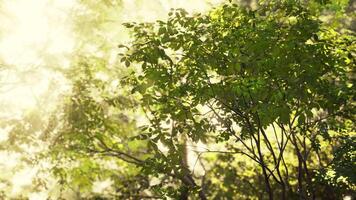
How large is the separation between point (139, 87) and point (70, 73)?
4988mm

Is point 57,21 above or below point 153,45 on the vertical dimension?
above

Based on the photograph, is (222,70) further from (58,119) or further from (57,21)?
(57,21)

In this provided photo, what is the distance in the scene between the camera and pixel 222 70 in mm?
5457

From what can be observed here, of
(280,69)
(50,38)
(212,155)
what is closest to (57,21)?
(50,38)

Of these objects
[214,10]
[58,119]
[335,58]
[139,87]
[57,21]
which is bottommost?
[139,87]

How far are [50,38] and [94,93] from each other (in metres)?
2.62

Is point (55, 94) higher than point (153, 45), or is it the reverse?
point (55, 94)

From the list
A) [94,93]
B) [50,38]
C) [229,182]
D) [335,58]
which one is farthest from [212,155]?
[335,58]

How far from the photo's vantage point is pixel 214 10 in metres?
5.93

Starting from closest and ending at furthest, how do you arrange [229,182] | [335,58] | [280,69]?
[280,69] < [335,58] < [229,182]

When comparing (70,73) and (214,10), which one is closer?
(214,10)

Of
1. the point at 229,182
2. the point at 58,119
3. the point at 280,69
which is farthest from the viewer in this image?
the point at 229,182

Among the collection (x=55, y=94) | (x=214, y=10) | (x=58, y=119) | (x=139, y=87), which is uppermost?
(x=55, y=94)

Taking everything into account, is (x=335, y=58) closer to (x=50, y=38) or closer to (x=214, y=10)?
(x=214, y=10)
